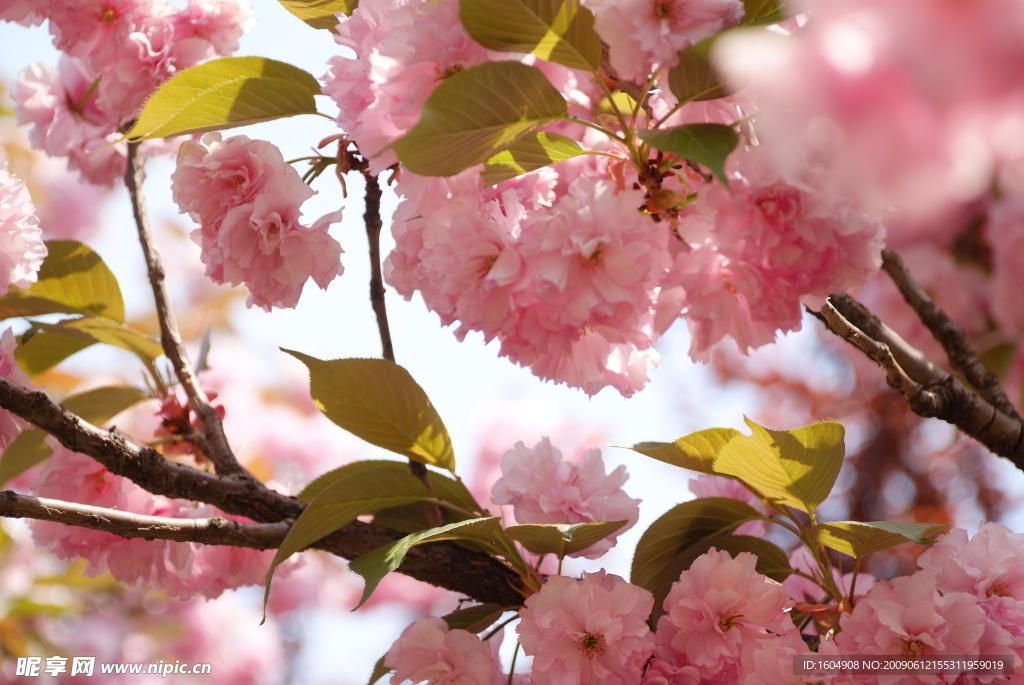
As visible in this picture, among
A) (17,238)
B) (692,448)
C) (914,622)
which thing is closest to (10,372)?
(17,238)

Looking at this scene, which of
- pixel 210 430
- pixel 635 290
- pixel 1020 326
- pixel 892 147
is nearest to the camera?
pixel 892 147

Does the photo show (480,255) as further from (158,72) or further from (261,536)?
(158,72)

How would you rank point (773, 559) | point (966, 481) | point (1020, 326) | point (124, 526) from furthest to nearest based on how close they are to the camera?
point (966, 481) < point (1020, 326) < point (773, 559) < point (124, 526)

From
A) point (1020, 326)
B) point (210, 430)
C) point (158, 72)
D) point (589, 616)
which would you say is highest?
point (158, 72)

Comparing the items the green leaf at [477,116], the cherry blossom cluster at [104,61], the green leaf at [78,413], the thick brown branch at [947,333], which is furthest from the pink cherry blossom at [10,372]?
the thick brown branch at [947,333]

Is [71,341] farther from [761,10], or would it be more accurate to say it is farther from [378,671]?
[761,10]

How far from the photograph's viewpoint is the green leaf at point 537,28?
23.4 inches

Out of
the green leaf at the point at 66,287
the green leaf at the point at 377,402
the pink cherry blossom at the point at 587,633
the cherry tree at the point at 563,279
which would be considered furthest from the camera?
the green leaf at the point at 66,287

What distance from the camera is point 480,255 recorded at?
638mm

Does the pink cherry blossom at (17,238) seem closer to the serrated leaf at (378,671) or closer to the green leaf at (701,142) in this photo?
the serrated leaf at (378,671)

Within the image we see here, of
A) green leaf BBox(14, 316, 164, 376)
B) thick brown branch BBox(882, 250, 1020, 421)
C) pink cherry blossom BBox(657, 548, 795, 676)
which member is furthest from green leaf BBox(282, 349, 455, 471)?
thick brown branch BBox(882, 250, 1020, 421)

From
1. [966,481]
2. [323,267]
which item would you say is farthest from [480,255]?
[966,481]

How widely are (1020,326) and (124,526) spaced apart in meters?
1.78

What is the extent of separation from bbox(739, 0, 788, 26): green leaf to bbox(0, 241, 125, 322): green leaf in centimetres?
91
